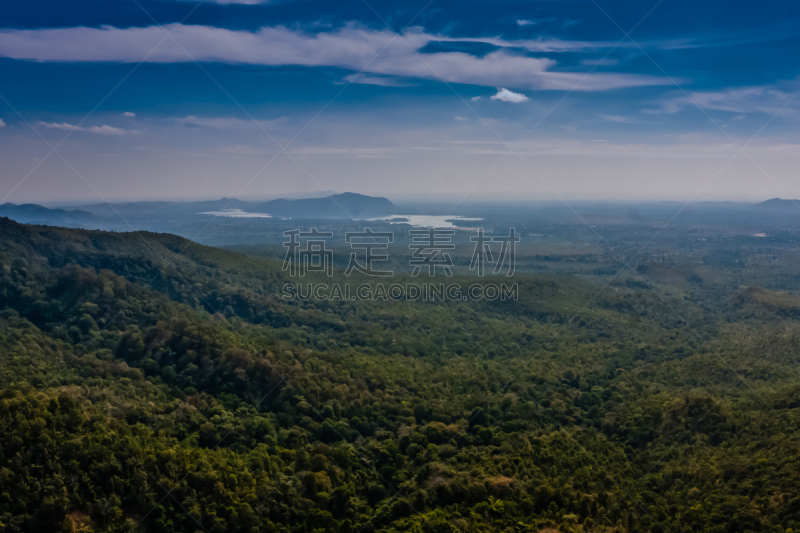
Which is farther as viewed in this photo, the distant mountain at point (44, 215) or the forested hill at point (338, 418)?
the distant mountain at point (44, 215)

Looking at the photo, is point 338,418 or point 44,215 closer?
point 338,418

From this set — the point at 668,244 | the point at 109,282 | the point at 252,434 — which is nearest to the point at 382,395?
the point at 252,434

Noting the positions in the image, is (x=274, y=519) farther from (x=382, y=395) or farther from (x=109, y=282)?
(x=109, y=282)

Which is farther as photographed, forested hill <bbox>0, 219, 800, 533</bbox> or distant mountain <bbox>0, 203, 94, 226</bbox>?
distant mountain <bbox>0, 203, 94, 226</bbox>

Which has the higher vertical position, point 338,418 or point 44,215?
point 44,215

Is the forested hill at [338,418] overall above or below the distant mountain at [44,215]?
below
